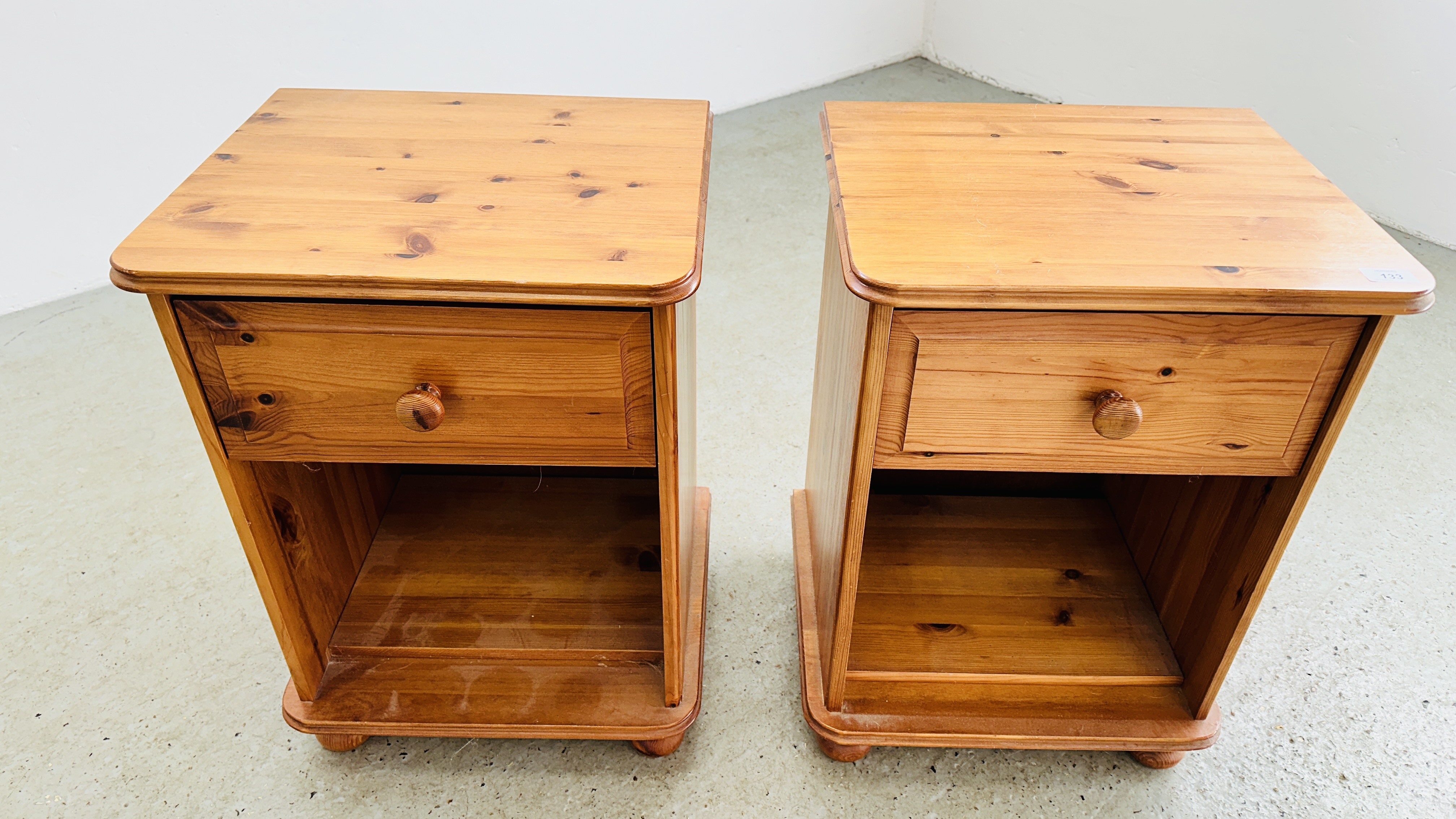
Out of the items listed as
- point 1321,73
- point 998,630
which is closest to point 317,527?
point 998,630

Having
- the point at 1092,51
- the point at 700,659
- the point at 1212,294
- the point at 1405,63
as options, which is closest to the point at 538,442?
the point at 700,659

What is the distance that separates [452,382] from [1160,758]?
0.96 m

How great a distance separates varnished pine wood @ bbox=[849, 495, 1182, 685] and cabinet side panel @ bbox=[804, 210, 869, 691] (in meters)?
0.06

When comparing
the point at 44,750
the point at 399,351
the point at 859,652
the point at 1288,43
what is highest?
the point at 399,351

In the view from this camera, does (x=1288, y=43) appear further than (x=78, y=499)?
Yes

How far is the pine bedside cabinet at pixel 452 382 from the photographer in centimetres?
79

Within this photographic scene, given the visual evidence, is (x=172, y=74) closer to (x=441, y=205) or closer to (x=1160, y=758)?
(x=441, y=205)

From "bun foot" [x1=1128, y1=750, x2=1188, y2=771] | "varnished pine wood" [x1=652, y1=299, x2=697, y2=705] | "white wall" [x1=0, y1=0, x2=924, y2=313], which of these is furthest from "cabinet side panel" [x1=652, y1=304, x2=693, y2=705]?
"white wall" [x1=0, y1=0, x2=924, y2=313]

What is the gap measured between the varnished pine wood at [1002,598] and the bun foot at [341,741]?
621 millimetres

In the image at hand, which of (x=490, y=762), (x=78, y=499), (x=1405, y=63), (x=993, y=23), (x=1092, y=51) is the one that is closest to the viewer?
(x=490, y=762)

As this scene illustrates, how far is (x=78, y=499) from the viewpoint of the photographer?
150cm

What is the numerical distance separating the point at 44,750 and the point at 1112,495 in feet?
4.86

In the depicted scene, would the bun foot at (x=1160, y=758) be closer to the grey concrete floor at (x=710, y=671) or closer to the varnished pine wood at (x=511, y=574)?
the grey concrete floor at (x=710, y=671)

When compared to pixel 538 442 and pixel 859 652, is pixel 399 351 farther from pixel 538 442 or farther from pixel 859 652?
pixel 859 652
